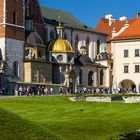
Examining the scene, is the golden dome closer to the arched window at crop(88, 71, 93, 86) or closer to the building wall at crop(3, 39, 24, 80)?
the arched window at crop(88, 71, 93, 86)

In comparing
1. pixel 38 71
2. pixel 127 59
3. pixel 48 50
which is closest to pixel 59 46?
pixel 48 50

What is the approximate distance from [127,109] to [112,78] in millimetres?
58384

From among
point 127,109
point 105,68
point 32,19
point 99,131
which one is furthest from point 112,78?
point 99,131

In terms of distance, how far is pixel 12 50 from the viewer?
71562 mm

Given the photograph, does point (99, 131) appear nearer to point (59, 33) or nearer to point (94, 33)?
point (59, 33)

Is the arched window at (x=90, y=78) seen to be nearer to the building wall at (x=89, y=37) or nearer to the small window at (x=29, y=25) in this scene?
the building wall at (x=89, y=37)

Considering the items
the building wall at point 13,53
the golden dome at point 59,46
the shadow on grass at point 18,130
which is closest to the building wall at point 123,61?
the golden dome at point 59,46

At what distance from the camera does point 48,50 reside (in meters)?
81.9

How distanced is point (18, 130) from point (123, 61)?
262 feet

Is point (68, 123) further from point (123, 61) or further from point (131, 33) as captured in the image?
point (131, 33)

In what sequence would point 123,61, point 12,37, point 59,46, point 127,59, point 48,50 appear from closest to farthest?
point 12,37
point 48,50
point 59,46
point 127,59
point 123,61

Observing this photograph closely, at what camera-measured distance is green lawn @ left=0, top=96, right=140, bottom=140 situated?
A: 12.6 meters

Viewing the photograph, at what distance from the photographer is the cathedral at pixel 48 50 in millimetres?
71125

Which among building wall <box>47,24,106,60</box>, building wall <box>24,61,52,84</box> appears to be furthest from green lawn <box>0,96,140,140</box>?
building wall <box>47,24,106,60</box>
